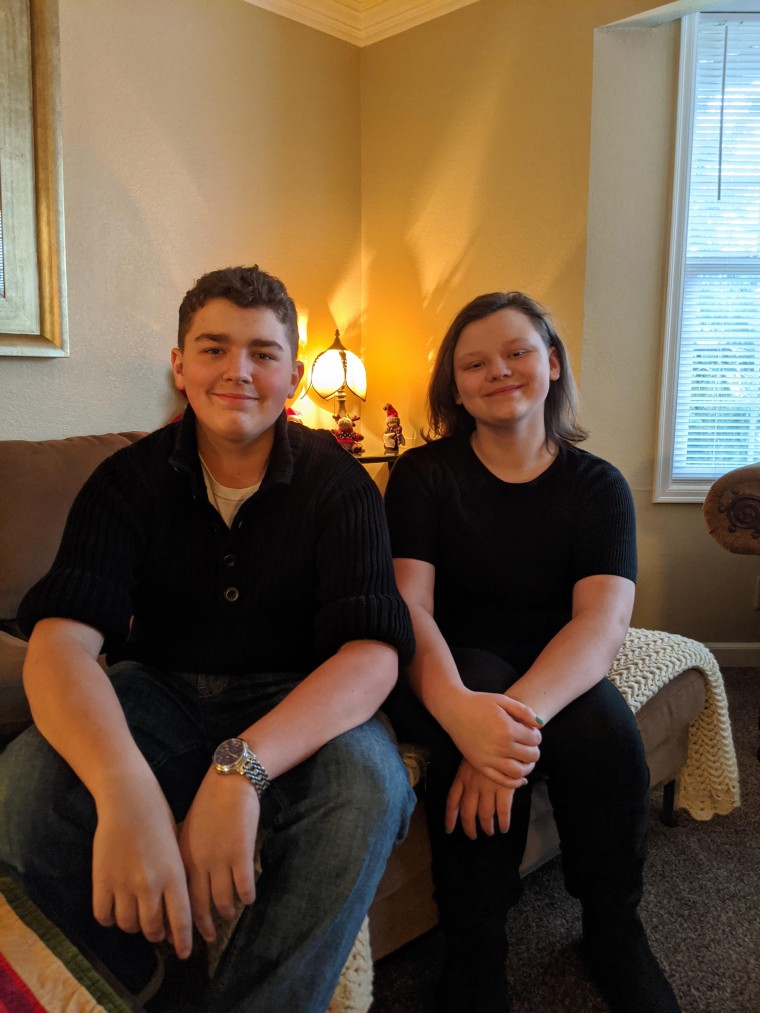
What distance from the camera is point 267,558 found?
1130 mm

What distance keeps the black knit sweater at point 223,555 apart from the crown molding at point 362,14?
227 cm

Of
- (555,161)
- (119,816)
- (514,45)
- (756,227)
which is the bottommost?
(119,816)

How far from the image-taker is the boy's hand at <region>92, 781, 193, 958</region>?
0.79 meters

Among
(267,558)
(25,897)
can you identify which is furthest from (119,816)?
(267,558)

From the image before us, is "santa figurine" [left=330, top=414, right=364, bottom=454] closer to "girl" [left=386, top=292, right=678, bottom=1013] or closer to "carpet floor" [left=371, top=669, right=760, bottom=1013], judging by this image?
"girl" [left=386, top=292, right=678, bottom=1013]

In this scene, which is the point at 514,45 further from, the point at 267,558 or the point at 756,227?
the point at 267,558

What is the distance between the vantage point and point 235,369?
1.11m

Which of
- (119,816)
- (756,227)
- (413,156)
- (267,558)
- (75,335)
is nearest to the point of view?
(119,816)

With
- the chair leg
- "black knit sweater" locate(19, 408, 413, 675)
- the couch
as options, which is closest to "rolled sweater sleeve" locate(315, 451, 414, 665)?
"black knit sweater" locate(19, 408, 413, 675)

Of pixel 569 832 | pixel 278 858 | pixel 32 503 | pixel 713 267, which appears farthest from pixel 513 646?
pixel 713 267

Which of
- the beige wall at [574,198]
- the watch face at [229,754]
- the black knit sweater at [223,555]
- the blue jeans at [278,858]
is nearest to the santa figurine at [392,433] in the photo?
the beige wall at [574,198]

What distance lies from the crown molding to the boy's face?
2.11m

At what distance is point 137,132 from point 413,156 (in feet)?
3.51

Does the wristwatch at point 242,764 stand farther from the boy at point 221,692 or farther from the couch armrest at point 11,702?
the couch armrest at point 11,702
